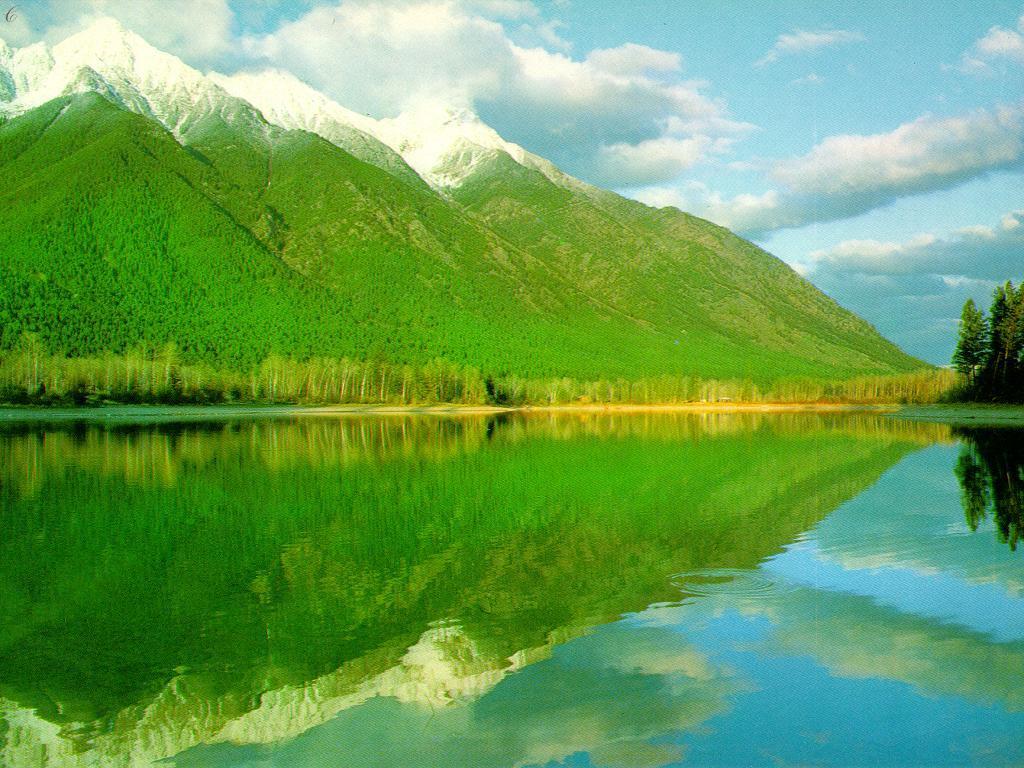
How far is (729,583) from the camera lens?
621 inches

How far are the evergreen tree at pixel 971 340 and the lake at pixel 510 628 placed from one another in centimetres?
8405

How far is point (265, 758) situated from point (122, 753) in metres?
1.54

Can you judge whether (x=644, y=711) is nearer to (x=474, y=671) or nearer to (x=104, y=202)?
(x=474, y=671)

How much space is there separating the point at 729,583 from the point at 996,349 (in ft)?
315

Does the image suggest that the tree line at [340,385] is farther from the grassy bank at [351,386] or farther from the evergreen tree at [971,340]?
the evergreen tree at [971,340]

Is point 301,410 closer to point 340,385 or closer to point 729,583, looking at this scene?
point 340,385

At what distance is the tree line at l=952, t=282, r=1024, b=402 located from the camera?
92.0 meters

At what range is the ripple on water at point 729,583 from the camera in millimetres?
15039

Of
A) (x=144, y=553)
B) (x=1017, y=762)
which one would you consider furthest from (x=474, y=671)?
(x=144, y=553)

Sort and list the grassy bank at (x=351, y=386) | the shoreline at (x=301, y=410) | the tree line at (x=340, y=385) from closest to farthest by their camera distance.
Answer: the shoreline at (x=301, y=410), the grassy bank at (x=351, y=386), the tree line at (x=340, y=385)

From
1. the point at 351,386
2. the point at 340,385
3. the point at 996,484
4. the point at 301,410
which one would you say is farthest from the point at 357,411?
the point at 996,484

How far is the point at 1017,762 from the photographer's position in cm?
829

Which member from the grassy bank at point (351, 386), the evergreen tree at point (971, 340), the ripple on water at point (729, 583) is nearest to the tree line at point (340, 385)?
the grassy bank at point (351, 386)

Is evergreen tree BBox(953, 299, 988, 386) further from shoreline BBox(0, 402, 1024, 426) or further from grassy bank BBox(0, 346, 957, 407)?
grassy bank BBox(0, 346, 957, 407)
